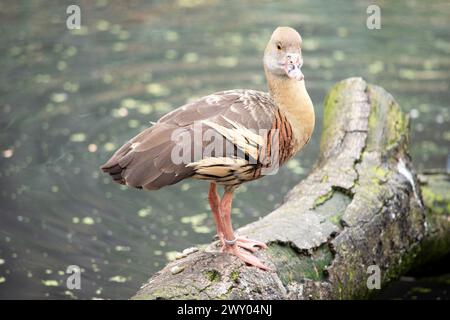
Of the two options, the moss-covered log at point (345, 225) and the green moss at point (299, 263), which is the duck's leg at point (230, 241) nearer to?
the moss-covered log at point (345, 225)

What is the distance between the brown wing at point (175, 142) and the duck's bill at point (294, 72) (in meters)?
0.24

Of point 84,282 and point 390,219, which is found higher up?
point 390,219

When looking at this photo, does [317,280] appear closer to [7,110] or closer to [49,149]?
[49,149]

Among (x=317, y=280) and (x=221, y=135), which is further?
(x=317, y=280)

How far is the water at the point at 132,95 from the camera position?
22.8 feet

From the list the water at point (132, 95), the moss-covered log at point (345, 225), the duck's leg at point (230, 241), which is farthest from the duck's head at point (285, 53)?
the water at point (132, 95)

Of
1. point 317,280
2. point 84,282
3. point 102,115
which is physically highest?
point 102,115

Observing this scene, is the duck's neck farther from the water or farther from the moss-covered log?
the water

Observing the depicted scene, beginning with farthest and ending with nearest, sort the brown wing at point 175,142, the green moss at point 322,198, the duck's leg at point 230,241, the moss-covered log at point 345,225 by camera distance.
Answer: the green moss at point 322,198 < the duck's leg at point 230,241 < the moss-covered log at point 345,225 < the brown wing at point 175,142

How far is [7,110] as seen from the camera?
32.6 ft

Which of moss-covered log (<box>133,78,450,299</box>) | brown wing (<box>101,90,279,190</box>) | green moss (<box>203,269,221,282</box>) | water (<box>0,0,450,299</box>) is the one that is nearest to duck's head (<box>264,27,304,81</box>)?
brown wing (<box>101,90,279,190</box>)

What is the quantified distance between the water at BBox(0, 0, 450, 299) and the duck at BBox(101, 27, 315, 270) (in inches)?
90.2

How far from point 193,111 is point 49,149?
4.93 metres
